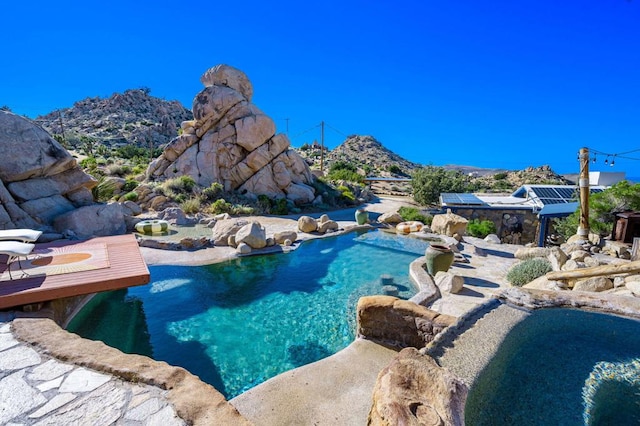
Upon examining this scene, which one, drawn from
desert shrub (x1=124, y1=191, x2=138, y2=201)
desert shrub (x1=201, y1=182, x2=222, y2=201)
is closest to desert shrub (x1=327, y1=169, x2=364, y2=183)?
desert shrub (x1=201, y1=182, x2=222, y2=201)

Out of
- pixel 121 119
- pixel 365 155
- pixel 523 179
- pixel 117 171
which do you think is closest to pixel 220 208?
pixel 117 171

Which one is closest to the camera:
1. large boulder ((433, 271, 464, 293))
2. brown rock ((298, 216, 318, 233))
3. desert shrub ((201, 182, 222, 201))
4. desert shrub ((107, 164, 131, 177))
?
large boulder ((433, 271, 464, 293))

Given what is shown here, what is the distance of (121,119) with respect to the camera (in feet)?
180

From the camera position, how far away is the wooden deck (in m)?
4.40

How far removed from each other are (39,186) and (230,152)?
13.1m

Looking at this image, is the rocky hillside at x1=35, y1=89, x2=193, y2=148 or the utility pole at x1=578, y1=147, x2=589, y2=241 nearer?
the utility pole at x1=578, y1=147, x2=589, y2=241

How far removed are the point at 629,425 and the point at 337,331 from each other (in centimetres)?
389

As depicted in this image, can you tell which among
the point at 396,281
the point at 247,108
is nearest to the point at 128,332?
the point at 396,281

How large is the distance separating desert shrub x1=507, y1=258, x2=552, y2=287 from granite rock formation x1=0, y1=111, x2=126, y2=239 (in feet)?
38.8

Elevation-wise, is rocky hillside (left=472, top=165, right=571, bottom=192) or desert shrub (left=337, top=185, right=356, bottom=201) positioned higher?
rocky hillside (left=472, top=165, right=571, bottom=192)

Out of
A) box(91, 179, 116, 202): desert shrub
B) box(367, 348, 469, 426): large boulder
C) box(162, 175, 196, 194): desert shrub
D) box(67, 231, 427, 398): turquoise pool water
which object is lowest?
box(67, 231, 427, 398): turquoise pool water

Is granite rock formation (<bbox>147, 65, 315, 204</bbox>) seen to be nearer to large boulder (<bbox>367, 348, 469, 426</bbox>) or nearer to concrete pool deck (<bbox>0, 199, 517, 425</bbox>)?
concrete pool deck (<bbox>0, 199, 517, 425</bbox>)

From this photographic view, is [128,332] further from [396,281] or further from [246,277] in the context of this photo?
[396,281]

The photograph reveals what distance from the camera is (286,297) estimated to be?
727cm
